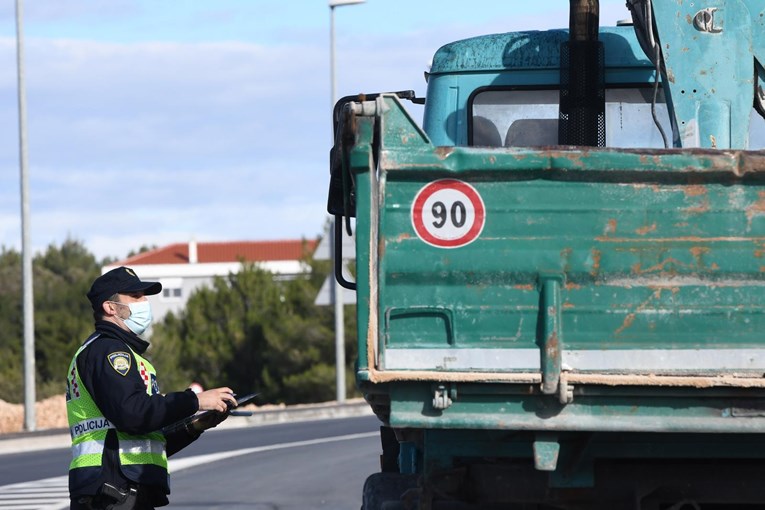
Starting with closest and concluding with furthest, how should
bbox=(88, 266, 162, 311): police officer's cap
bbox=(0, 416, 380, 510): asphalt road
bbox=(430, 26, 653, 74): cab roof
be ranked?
bbox=(88, 266, 162, 311): police officer's cap
bbox=(430, 26, 653, 74): cab roof
bbox=(0, 416, 380, 510): asphalt road

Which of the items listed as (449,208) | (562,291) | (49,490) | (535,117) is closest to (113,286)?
(449,208)

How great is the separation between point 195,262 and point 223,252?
6307 mm

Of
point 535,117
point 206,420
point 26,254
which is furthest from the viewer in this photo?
point 26,254

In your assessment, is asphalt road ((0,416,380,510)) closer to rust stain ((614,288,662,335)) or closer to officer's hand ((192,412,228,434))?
officer's hand ((192,412,228,434))

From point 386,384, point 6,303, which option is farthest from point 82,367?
point 6,303

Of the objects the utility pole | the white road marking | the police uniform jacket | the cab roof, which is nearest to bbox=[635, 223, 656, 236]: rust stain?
the police uniform jacket

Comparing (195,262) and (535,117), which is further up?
(535,117)

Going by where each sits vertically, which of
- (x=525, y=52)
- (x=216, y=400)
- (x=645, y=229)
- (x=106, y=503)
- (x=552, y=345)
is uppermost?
(x=525, y=52)

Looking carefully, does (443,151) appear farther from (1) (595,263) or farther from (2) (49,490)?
(2) (49,490)

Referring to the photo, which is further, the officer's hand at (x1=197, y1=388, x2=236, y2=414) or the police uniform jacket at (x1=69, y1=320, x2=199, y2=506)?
the officer's hand at (x1=197, y1=388, x2=236, y2=414)

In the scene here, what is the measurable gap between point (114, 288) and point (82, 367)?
38cm

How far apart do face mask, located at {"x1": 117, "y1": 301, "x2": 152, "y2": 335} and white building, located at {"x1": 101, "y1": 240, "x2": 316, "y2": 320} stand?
94256 mm

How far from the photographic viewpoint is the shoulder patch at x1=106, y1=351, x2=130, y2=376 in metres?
6.41

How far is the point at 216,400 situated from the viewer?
22.2ft
